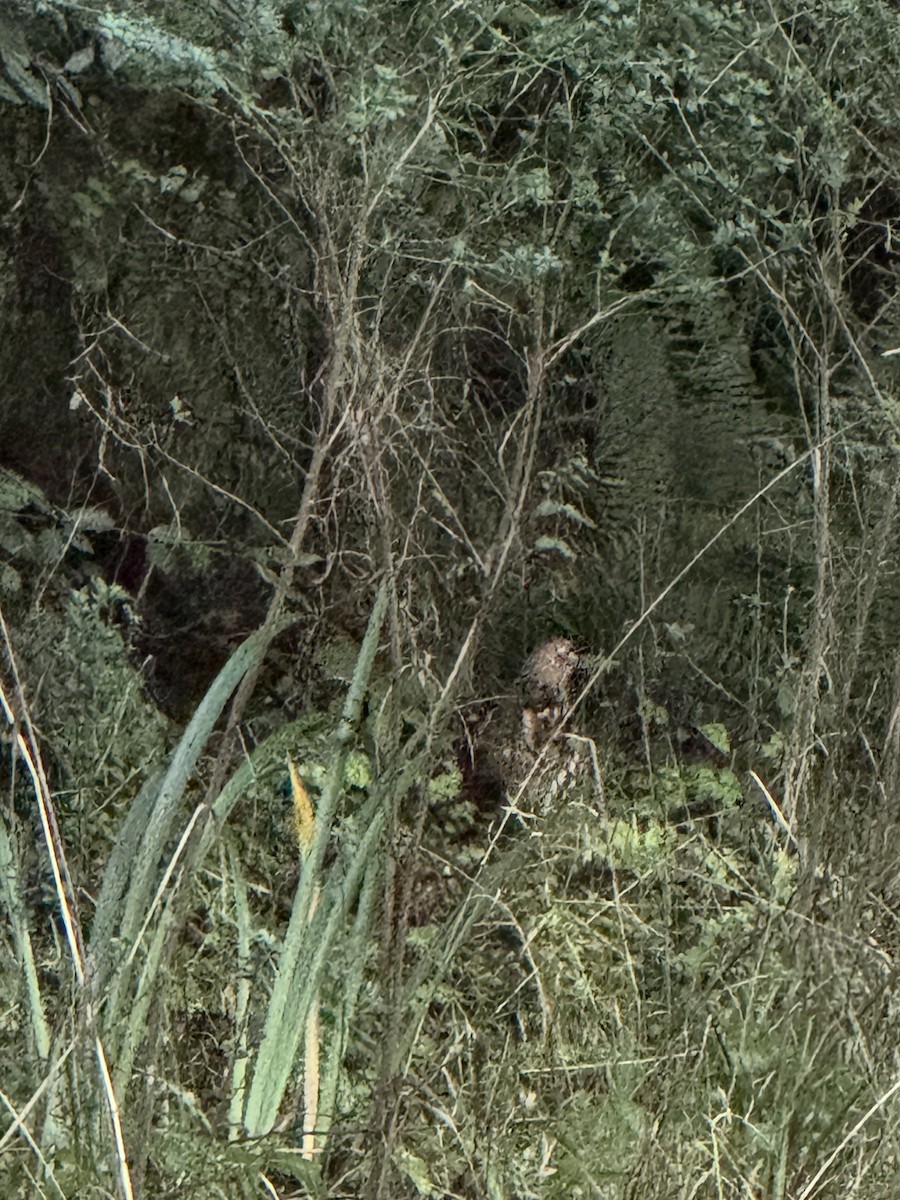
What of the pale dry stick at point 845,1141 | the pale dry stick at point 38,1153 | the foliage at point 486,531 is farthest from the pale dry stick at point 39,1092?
the pale dry stick at point 845,1141

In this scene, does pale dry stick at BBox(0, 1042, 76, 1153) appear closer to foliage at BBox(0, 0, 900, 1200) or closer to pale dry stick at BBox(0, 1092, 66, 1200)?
pale dry stick at BBox(0, 1092, 66, 1200)

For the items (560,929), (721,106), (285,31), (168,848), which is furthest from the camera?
(721,106)

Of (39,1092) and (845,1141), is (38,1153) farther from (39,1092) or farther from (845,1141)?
(845,1141)

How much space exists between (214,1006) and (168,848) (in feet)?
1.07

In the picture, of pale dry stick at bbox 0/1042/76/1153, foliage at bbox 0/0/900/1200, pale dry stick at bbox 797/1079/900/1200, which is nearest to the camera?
pale dry stick at bbox 0/1042/76/1153

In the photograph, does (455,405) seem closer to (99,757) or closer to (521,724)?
(521,724)

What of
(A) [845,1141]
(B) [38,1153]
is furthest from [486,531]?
(B) [38,1153]

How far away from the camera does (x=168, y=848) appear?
222 centimetres

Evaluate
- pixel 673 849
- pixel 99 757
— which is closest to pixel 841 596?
pixel 673 849

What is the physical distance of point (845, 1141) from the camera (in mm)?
1885

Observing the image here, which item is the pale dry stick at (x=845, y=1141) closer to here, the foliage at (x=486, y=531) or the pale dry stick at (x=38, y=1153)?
the foliage at (x=486, y=531)

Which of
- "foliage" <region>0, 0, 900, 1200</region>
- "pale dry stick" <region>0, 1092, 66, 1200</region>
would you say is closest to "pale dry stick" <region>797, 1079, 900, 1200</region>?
"foliage" <region>0, 0, 900, 1200</region>

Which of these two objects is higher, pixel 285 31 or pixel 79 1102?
pixel 285 31

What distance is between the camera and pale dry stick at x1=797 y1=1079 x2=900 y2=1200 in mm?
1886
